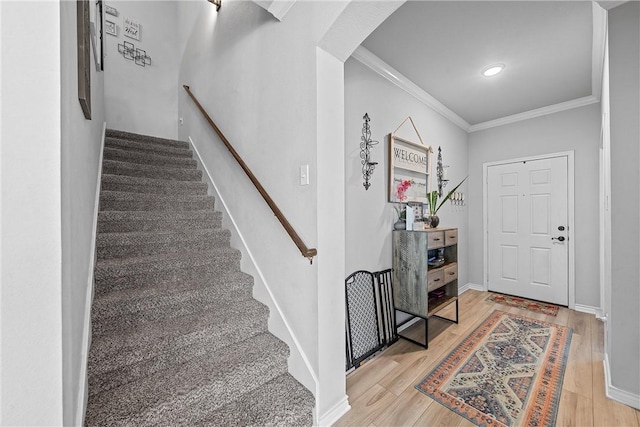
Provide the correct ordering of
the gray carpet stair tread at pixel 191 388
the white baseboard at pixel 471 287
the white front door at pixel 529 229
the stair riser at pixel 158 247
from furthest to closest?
the white baseboard at pixel 471 287 < the white front door at pixel 529 229 < the stair riser at pixel 158 247 < the gray carpet stair tread at pixel 191 388

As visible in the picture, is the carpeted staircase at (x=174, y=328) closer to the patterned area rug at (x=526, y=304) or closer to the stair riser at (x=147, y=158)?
the stair riser at (x=147, y=158)

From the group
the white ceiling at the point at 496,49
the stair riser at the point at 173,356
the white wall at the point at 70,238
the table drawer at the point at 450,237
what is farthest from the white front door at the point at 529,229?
the white wall at the point at 70,238

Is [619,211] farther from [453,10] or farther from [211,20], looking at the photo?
[211,20]

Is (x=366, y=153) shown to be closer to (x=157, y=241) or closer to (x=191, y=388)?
(x=157, y=241)

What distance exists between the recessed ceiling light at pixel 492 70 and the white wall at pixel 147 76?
419 cm

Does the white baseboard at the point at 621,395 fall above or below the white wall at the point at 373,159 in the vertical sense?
below

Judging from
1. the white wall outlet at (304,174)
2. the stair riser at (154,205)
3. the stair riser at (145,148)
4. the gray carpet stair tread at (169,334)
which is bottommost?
the gray carpet stair tread at (169,334)

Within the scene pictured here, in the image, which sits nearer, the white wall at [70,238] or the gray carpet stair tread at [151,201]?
the white wall at [70,238]

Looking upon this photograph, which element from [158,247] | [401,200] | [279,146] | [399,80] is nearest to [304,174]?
[279,146]

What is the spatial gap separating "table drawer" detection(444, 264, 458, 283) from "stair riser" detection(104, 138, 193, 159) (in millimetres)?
3284

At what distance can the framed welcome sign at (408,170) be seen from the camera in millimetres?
2689

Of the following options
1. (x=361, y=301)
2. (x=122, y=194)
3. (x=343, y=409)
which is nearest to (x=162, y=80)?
(x=122, y=194)

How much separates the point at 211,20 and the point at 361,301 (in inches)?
132

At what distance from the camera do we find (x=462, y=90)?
3.12 m
